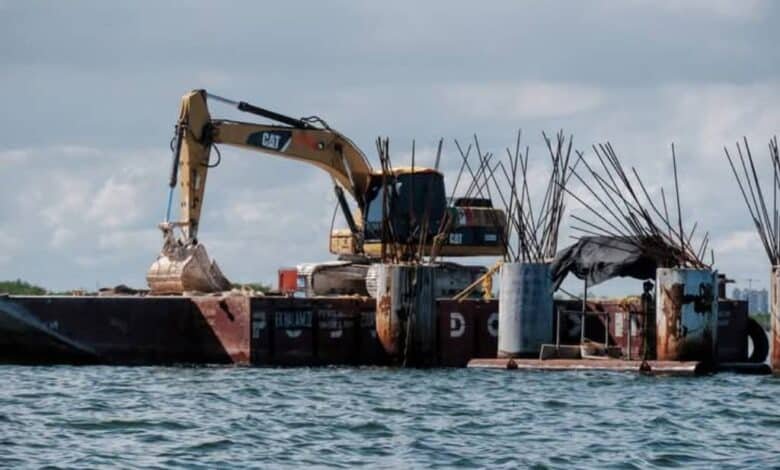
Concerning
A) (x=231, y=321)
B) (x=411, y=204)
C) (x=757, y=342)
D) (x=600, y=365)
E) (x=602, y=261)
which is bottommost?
(x=600, y=365)

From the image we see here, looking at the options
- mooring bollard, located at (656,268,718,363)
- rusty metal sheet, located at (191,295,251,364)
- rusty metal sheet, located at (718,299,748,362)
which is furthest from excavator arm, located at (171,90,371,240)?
mooring bollard, located at (656,268,718,363)

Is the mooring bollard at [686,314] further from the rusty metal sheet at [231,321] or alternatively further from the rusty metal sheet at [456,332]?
the rusty metal sheet at [231,321]

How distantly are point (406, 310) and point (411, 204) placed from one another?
6.88 meters

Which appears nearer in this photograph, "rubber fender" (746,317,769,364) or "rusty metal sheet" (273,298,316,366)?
"rusty metal sheet" (273,298,316,366)

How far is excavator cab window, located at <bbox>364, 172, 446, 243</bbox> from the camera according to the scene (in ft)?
179

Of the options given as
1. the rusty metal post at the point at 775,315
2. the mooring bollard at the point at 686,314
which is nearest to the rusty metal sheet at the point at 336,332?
the mooring bollard at the point at 686,314

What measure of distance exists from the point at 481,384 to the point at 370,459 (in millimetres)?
14795

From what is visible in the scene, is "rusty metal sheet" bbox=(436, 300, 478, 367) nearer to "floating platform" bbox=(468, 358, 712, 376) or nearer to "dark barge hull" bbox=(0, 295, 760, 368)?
"dark barge hull" bbox=(0, 295, 760, 368)

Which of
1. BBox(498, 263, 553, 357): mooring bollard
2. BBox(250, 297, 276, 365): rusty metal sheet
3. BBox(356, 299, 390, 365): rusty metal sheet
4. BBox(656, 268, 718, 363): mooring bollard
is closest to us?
BBox(656, 268, 718, 363): mooring bollard

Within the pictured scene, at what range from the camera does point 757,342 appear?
169 feet

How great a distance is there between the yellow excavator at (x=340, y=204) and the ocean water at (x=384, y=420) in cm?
700

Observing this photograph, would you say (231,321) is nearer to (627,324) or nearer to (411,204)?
(411,204)

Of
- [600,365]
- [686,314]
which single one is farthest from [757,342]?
[600,365]

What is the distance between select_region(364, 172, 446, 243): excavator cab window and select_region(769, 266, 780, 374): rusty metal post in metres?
12.6
